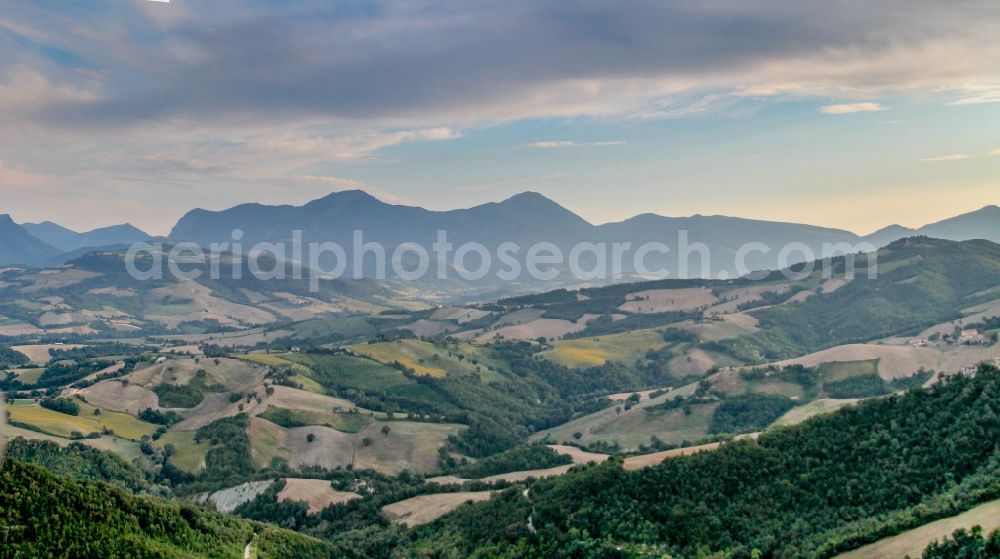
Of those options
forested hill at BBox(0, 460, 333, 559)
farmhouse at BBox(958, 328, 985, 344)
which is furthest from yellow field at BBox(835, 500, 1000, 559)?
farmhouse at BBox(958, 328, 985, 344)

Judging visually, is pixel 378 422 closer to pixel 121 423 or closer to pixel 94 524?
pixel 121 423

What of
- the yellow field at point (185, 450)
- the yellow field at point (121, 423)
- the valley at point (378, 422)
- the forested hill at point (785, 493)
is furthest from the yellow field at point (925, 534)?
the yellow field at point (121, 423)

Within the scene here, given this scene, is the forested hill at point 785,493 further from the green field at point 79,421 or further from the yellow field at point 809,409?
the green field at point 79,421

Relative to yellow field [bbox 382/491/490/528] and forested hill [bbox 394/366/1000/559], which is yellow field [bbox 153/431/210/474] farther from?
forested hill [bbox 394/366/1000/559]

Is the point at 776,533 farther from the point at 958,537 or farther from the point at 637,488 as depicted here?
the point at 958,537

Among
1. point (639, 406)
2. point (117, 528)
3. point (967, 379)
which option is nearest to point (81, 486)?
point (117, 528)
